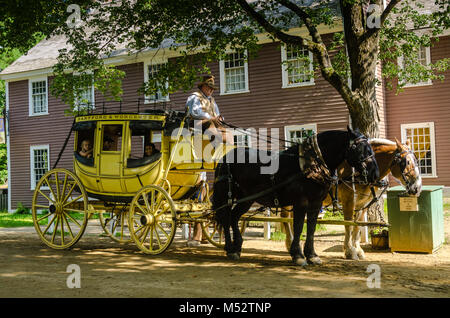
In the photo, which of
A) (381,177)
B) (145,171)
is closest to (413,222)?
(381,177)

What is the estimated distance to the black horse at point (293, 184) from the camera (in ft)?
25.0

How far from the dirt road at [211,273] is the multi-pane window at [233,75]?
10.9 meters

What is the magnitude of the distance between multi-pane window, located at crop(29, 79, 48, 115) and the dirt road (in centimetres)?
1569

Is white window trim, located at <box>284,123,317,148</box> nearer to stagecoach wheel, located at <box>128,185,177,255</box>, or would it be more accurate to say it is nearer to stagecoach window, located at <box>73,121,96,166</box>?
stagecoach window, located at <box>73,121,96,166</box>

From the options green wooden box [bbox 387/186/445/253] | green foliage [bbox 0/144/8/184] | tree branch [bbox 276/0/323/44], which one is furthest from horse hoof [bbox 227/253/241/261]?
green foliage [bbox 0/144/8/184]

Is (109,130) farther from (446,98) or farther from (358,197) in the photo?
(446,98)

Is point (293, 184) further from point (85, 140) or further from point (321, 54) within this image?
point (85, 140)

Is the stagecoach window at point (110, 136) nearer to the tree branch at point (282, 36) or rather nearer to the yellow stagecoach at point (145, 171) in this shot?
the yellow stagecoach at point (145, 171)

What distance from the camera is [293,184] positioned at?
7.83 metres

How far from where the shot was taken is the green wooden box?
8898mm
